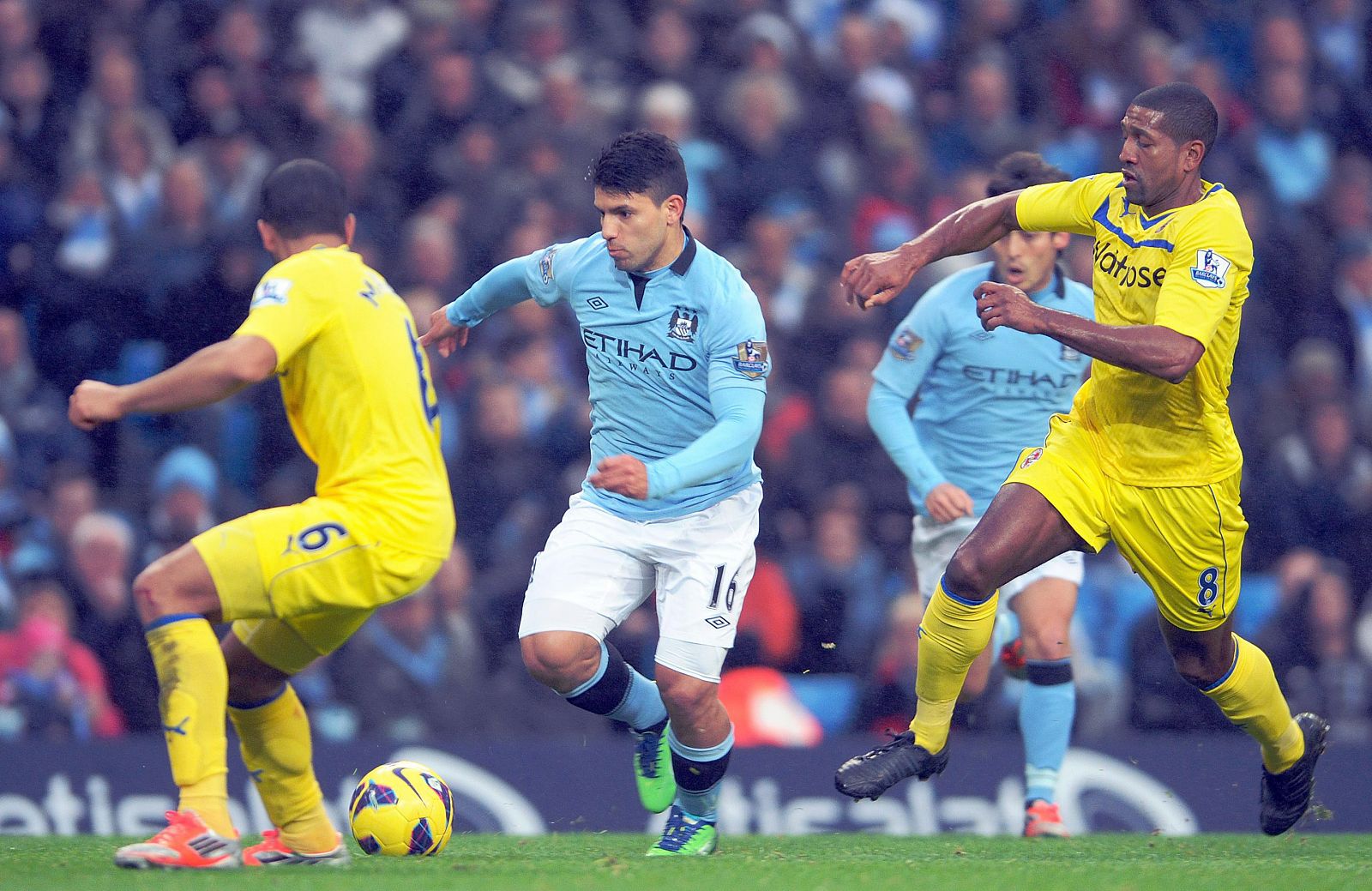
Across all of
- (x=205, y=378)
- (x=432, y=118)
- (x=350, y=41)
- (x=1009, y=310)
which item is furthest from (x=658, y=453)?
(x=350, y=41)

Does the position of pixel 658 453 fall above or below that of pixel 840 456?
above

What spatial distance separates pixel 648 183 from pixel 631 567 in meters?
1.37

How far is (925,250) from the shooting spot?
5.73 meters

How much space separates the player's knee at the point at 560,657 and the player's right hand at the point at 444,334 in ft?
3.78

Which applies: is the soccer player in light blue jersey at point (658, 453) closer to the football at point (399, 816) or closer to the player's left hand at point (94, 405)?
the football at point (399, 816)

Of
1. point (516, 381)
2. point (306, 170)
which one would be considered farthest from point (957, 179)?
point (306, 170)

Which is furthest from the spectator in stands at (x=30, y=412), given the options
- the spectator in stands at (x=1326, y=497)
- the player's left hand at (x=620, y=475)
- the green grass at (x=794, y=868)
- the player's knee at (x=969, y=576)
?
the spectator in stands at (x=1326, y=497)

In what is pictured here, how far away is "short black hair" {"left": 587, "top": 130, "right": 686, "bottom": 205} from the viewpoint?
561cm

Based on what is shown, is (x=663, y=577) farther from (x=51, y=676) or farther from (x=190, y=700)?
(x=51, y=676)

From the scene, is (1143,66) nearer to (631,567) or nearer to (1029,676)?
(1029,676)

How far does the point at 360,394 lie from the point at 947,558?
123 inches

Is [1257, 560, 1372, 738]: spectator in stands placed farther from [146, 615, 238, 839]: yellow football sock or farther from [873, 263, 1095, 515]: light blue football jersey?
[146, 615, 238, 839]: yellow football sock

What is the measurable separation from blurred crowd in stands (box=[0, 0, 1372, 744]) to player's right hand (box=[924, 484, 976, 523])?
153cm

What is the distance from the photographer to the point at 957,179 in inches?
400
